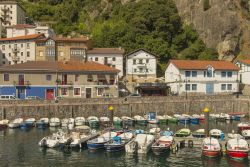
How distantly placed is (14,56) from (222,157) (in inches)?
2797

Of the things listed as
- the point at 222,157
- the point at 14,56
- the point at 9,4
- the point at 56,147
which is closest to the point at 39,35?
the point at 14,56

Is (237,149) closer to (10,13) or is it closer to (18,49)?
(18,49)

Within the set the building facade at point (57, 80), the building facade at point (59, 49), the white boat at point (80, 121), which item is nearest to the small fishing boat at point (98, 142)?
the white boat at point (80, 121)

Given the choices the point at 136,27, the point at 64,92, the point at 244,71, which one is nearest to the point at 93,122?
the point at 64,92

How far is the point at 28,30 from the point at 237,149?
79564mm

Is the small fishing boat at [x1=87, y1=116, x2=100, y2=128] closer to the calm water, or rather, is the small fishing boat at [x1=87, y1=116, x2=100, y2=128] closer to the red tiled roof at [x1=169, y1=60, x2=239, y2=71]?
the calm water

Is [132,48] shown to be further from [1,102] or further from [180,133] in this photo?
[180,133]

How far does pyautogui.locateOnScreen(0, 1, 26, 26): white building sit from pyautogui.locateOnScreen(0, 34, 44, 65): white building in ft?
79.1

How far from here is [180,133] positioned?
5706 cm

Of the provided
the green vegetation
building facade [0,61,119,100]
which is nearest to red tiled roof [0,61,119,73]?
building facade [0,61,119,100]

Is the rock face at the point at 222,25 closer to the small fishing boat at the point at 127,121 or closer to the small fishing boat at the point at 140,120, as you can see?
the small fishing boat at the point at 140,120

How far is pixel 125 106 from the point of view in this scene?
78125mm

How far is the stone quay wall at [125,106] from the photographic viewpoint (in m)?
72.6

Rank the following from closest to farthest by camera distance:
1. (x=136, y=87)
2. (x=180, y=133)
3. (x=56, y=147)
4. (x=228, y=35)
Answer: (x=56, y=147), (x=180, y=133), (x=136, y=87), (x=228, y=35)
